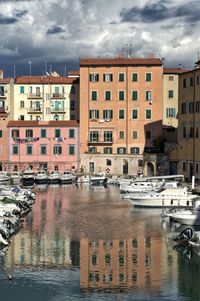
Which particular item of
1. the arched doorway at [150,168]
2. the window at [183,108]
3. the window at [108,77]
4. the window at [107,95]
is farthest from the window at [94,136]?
the window at [183,108]

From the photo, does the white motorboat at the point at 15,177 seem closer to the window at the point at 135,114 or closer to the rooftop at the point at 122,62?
the rooftop at the point at 122,62

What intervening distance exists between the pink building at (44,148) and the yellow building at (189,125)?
1429 cm

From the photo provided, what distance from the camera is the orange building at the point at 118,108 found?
7588cm

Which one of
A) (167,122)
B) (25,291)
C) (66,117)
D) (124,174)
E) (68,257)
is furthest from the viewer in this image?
(66,117)

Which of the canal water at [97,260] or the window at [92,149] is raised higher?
the window at [92,149]

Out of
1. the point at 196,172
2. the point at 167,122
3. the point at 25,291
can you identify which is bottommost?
the point at 25,291

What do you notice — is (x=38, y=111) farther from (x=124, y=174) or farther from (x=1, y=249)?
(x=1, y=249)

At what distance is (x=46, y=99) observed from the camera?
281 feet

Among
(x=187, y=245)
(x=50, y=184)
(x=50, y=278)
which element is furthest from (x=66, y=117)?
(x=50, y=278)

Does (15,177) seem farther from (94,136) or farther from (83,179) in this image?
(94,136)

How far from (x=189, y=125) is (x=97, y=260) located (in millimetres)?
38696

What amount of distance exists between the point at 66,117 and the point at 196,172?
26.1 metres

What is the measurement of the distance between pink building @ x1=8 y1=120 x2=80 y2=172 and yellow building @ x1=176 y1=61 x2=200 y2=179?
14288mm

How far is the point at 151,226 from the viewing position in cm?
3822
